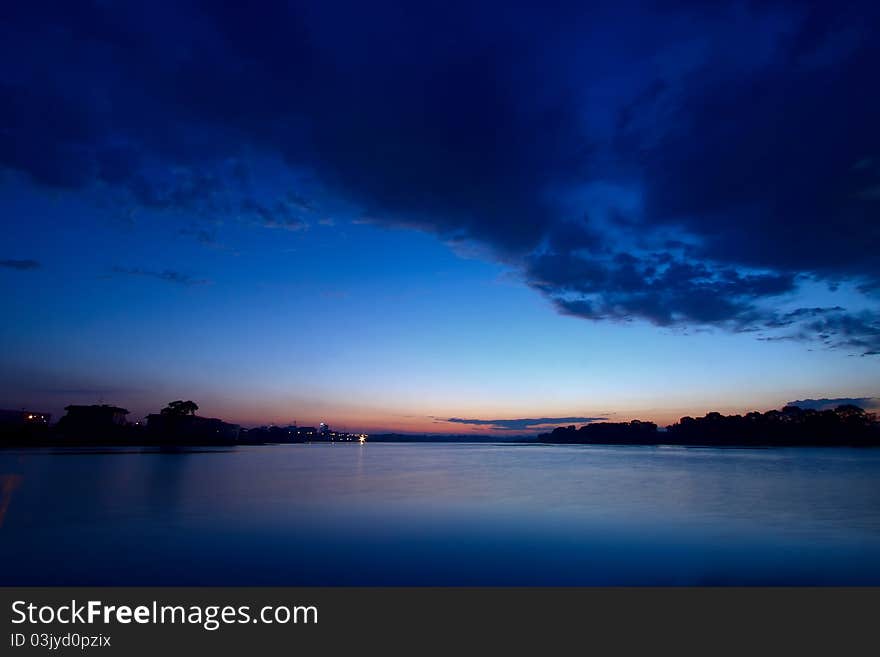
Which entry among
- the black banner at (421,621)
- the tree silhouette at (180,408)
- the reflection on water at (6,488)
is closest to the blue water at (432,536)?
the reflection on water at (6,488)

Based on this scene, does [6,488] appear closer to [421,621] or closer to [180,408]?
[421,621]

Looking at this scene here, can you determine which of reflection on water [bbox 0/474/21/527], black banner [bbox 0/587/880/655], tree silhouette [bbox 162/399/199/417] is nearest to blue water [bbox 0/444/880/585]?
reflection on water [bbox 0/474/21/527]

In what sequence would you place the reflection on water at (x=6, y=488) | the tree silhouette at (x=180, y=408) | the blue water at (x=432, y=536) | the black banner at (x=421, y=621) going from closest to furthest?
the black banner at (x=421, y=621)
the blue water at (x=432, y=536)
the reflection on water at (x=6, y=488)
the tree silhouette at (x=180, y=408)

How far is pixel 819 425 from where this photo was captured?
169m

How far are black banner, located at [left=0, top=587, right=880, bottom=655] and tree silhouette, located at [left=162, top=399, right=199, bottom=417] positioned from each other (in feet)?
459

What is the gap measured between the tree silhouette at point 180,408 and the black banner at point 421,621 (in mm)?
139833

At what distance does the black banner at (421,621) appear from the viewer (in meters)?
7.38

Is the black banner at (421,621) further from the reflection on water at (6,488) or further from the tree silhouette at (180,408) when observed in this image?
the tree silhouette at (180,408)

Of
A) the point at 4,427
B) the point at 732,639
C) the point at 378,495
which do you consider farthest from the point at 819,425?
the point at 4,427

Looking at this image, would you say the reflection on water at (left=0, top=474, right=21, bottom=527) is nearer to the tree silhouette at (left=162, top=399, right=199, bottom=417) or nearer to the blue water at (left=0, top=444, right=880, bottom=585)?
the blue water at (left=0, top=444, right=880, bottom=585)

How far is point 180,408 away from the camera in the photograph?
13475 cm

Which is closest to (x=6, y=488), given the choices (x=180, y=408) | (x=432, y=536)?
(x=432, y=536)

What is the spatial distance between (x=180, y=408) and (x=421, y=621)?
479 feet

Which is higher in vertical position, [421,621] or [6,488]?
[6,488]
